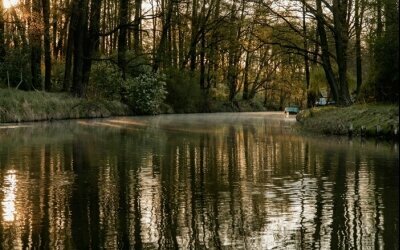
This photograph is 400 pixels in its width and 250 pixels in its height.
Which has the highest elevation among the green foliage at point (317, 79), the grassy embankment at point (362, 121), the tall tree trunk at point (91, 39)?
the tall tree trunk at point (91, 39)

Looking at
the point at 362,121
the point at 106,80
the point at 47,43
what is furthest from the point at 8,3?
the point at 362,121

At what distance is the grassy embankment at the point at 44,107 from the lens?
105 feet

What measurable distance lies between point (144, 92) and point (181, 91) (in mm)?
8279

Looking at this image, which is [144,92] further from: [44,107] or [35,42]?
[44,107]

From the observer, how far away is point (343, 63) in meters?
30.4

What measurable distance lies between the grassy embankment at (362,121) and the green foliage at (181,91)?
2678 centimetres

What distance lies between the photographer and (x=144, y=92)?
1801 inches

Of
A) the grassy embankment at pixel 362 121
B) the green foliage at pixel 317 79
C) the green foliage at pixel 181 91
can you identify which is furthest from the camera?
the green foliage at pixel 181 91

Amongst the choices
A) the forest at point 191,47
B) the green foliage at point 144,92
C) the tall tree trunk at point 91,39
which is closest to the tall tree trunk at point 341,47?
the forest at point 191,47

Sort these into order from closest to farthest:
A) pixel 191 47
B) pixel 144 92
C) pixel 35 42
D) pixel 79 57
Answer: pixel 35 42, pixel 79 57, pixel 144 92, pixel 191 47

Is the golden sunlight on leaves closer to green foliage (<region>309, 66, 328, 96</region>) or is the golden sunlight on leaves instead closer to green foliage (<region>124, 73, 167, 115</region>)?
green foliage (<region>124, 73, 167, 115</region>)

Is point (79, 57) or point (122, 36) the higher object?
point (122, 36)

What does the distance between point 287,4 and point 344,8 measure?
117 inches

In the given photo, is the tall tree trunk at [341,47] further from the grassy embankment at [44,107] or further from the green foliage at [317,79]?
the green foliage at [317,79]
